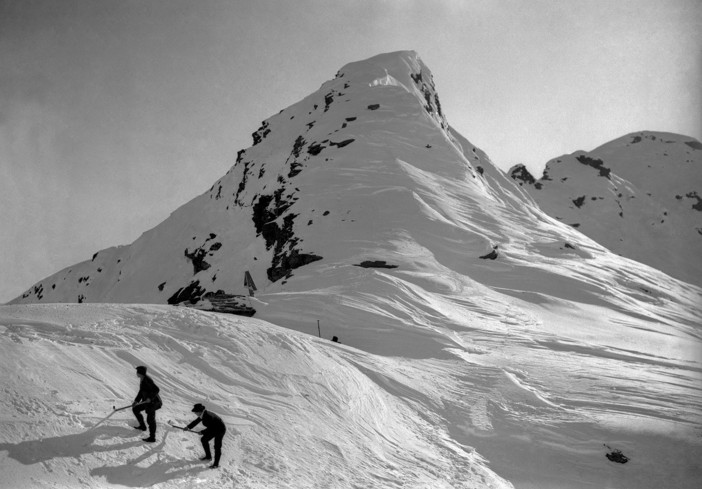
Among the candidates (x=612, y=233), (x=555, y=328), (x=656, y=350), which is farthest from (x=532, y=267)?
(x=612, y=233)

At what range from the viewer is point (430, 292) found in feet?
105

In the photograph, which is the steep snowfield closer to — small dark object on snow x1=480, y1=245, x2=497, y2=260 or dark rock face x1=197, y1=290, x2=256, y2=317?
dark rock face x1=197, y1=290, x2=256, y2=317

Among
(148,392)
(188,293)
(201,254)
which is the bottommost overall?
(148,392)

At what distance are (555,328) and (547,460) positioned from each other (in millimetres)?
14977

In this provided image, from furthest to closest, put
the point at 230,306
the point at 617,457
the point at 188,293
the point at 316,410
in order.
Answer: the point at 188,293 < the point at 230,306 < the point at 617,457 < the point at 316,410

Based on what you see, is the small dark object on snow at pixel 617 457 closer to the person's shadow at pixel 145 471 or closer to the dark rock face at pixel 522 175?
the person's shadow at pixel 145 471

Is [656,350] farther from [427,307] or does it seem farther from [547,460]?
[547,460]

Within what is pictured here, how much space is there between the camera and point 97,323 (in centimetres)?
1576

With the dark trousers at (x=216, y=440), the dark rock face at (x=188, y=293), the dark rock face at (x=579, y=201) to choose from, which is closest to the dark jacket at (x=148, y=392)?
the dark trousers at (x=216, y=440)

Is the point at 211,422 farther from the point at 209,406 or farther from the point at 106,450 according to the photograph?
the point at 209,406

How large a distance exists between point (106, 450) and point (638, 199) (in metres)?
128

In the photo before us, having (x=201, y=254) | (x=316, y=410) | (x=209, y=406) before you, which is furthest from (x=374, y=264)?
(x=201, y=254)

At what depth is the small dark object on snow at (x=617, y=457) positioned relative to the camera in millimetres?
14953

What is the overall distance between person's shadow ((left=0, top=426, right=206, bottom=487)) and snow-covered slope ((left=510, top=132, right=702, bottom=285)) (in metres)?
99.7
